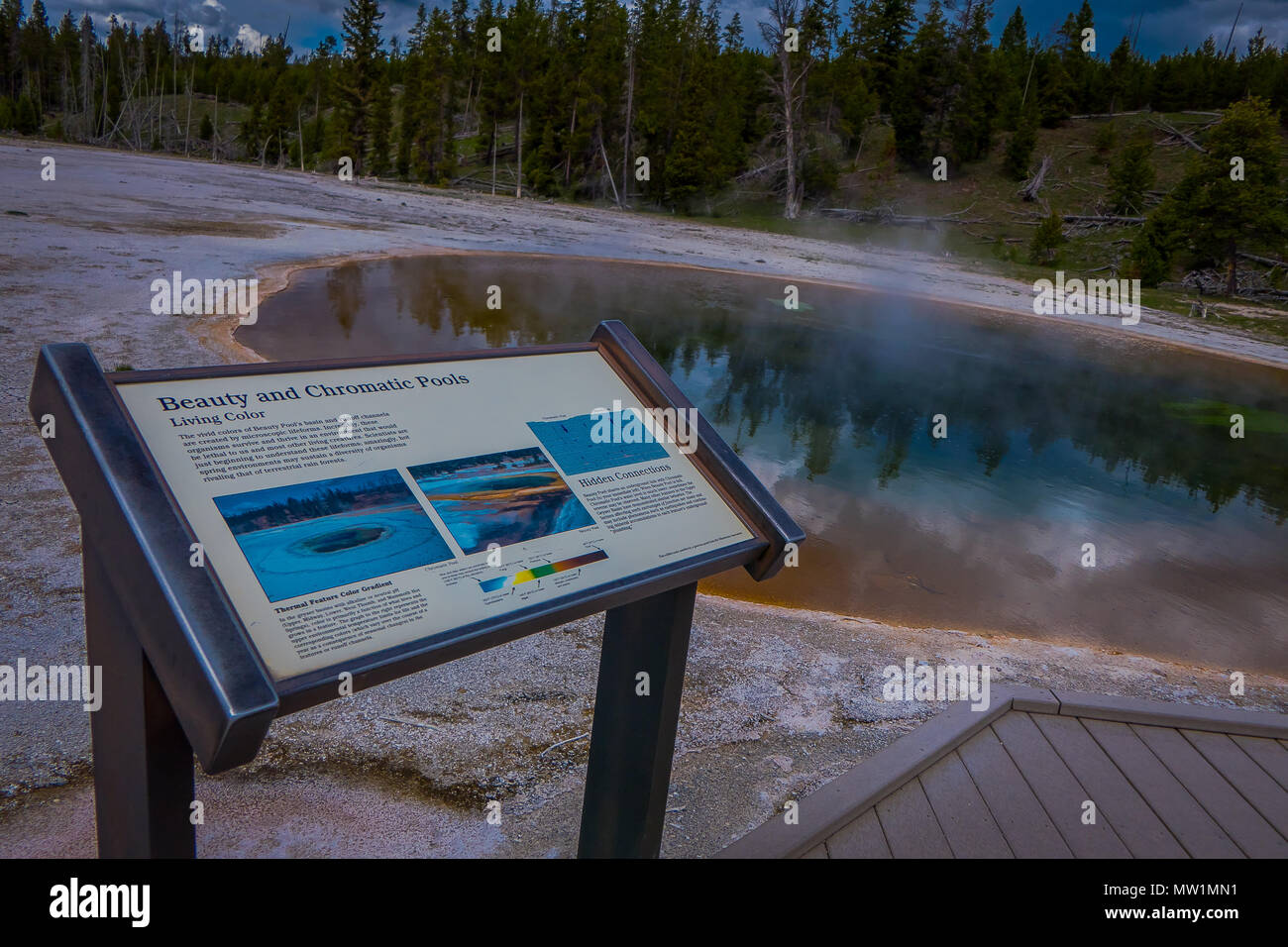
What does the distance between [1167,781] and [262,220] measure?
19887mm

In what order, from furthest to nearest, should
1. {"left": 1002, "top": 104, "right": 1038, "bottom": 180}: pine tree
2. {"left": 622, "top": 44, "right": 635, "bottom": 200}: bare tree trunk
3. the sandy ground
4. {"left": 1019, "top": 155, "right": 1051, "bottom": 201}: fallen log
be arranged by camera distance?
1. {"left": 622, "top": 44, "right": 635, "bottom": 200}: bare tree trunk
2. {"left": 1002, "top": 104, "right": 1038, "bottom": 180}: pine tree
3. {"left": 1019, "top": 155, "right": 1051, "bottom": 201}: fallen log
4. the sandy ground

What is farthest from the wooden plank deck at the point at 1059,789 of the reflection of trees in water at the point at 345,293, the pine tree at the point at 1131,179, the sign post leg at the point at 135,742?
the pine tree at the point at 1131,179

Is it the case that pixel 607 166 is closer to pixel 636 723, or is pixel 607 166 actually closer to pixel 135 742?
pixel 636 723

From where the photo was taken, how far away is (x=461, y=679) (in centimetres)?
378

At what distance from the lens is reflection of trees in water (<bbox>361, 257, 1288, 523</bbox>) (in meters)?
9.62

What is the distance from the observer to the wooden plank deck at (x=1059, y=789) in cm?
236

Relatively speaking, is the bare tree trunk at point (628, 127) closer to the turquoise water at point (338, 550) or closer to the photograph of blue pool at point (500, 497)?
the photograph of blue pool at point (500, 497)

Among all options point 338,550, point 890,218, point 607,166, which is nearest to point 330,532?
point 338,550

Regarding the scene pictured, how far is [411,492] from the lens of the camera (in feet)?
6.22

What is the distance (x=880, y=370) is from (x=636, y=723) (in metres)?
10.7

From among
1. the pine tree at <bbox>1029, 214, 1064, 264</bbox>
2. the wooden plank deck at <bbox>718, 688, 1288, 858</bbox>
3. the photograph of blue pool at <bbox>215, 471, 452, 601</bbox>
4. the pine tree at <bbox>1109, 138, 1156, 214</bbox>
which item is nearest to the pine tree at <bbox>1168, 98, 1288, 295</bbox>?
the pine tree at <bbox>1029, 214, 1064, 264</bbox>

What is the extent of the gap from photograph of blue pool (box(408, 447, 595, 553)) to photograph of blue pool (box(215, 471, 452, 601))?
5cm

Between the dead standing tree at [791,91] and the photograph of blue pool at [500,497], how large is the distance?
3275cm

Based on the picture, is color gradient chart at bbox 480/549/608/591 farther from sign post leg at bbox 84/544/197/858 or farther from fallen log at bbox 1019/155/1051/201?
fallen log at bbox 1019/155/1051/201
